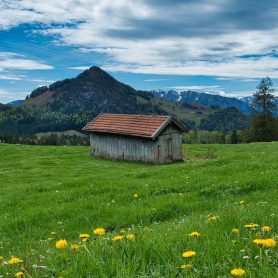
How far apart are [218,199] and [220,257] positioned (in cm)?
893

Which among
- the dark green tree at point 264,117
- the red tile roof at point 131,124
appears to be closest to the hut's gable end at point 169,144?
the red tile roof at point 131,124

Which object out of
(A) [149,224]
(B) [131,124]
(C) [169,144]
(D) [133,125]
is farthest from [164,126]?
(A) [149,224]

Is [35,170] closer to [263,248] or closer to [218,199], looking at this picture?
[218,199]

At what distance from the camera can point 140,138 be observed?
151 ft

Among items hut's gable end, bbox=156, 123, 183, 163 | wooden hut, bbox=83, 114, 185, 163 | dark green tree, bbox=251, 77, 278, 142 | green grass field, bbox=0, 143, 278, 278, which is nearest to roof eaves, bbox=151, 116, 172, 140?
wooden hut, bbox=83, 114, 185, 163

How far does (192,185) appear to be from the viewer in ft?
49.3

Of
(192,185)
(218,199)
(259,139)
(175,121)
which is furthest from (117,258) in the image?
(259,139)

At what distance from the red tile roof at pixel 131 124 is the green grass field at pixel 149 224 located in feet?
61.0

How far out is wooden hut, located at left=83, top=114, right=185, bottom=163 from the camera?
45.3 m

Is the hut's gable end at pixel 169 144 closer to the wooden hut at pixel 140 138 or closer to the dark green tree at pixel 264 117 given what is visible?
the wooden hut at pixel 140 138

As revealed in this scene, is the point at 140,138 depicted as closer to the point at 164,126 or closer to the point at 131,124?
the point at 131,124

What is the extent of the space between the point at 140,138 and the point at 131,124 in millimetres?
2927

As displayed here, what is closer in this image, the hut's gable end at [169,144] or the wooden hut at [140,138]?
the wooden hut at [140,138]

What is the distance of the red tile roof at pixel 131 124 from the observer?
148 ft
